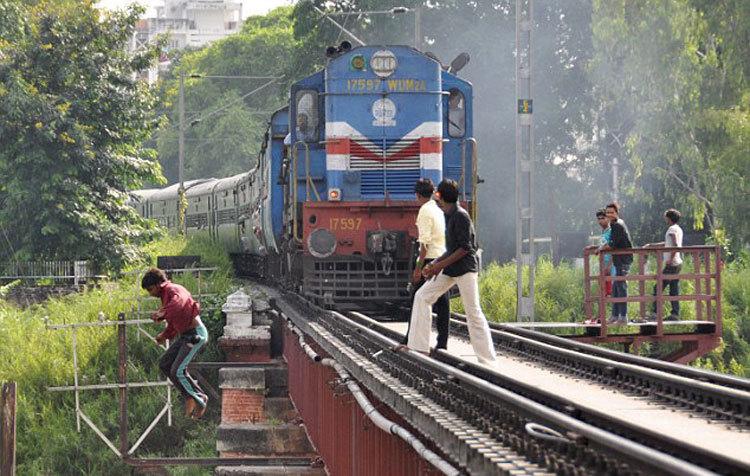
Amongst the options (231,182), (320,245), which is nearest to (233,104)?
(231,182)

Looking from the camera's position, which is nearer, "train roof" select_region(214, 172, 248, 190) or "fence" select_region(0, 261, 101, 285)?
"fence" select_region(0, 261, 101, 285)

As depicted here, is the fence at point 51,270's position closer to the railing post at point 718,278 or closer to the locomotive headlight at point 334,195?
the locomotive headlight at point 334,195

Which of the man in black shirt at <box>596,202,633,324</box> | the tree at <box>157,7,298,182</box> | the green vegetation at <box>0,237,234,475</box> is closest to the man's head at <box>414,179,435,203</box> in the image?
the man in black shirt at <box>596,202,633,324</box>

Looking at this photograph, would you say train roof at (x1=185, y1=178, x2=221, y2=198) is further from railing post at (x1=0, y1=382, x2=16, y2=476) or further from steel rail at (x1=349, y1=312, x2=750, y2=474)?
Result: steel rail at (x1=349, y1=312, x2=750, y2=474)

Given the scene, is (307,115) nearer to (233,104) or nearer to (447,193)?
(447,193)

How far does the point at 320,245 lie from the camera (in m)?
18.8

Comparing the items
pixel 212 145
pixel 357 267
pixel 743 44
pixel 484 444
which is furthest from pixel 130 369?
pixel 212 145

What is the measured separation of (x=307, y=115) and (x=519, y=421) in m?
12.4

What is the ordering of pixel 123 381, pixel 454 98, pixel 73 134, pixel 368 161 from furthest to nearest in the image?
pixel 73 134, pixel 123 381, pixel 454 98, pixel 368 161

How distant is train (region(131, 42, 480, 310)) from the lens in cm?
1906

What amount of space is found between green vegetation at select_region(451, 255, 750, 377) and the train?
6.62 meters

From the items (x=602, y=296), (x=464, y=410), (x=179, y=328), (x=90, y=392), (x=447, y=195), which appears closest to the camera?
(x=464, y=410)

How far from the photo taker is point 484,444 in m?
7.12

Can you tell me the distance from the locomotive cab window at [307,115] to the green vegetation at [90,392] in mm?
5738
